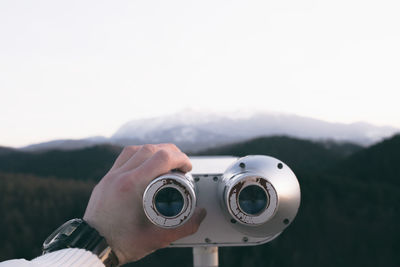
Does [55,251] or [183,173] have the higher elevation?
[183,173]

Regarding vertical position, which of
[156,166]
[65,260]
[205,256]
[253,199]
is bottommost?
[205,256]

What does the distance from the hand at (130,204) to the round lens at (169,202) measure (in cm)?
6

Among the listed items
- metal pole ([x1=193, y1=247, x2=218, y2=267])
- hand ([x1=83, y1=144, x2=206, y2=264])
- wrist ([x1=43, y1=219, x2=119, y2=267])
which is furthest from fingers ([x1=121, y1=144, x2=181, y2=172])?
metal pole ([x1=193, y1=247, x2=218, y2=267])

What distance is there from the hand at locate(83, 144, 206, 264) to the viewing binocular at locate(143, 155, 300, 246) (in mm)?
46

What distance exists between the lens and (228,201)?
1.32 metres

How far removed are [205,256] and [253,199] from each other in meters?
0.44

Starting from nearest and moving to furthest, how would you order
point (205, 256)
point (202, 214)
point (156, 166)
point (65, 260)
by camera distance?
point (65, 260)
point (156, 166)
point (202, 214)
point (205, 256)

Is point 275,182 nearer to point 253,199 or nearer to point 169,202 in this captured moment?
point 253,199

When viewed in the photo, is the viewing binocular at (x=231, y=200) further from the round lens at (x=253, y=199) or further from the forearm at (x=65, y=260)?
the forearm at (x=65, y=260)

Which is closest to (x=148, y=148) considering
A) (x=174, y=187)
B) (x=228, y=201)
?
(x=174, y=187)

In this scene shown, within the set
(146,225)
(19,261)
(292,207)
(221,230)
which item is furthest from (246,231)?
(19,261)

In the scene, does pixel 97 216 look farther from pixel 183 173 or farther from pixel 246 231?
pixel 246 231

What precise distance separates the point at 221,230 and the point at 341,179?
3985 millimetres

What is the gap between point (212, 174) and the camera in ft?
5.10
